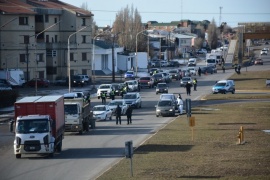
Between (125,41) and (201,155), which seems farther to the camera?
(125,41)

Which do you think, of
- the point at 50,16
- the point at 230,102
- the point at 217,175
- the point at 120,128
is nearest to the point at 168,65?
the point at 50,16

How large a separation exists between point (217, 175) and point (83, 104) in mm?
17549

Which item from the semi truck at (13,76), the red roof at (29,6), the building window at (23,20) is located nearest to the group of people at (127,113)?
the semi truck at (13,76)

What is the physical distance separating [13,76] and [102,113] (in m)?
36.3

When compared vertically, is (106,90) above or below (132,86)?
above

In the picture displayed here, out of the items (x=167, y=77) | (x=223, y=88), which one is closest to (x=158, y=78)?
(x=167, y=77)

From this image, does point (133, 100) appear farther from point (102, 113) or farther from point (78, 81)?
point (78, 81)

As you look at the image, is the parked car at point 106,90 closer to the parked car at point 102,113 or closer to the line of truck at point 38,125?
the parked car at point 102,113

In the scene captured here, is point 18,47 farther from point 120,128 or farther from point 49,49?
point 120,128

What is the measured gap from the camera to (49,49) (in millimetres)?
99625

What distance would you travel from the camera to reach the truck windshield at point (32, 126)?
32156 millimetres

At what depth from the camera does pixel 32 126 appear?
3238 cm

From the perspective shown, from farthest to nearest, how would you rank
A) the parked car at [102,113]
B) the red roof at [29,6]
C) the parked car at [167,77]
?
the parked car at [167,77]
the red roof at [29,6]
the parked car at [102,113]

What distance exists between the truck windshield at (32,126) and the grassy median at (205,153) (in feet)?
13.7
